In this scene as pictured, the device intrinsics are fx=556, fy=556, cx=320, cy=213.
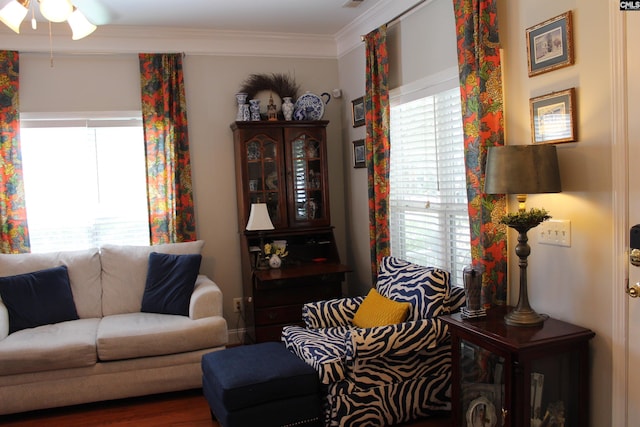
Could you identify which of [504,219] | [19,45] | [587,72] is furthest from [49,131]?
[587,72]

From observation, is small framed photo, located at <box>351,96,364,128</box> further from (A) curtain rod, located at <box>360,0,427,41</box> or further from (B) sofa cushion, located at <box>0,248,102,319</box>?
(B) sofa cushion, located at <box>0,248,102,319</box>

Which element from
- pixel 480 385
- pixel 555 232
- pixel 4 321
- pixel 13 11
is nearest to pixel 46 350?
pixel 4 321

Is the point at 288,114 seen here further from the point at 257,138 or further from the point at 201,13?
the point at 201,13

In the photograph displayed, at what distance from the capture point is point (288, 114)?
473 centimetres

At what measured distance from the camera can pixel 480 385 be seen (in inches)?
103

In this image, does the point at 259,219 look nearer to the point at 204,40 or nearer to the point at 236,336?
the point at 236,336

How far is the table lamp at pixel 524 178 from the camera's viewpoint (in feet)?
7.85

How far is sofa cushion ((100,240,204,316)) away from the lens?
13.9ft

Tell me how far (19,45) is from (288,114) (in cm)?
214

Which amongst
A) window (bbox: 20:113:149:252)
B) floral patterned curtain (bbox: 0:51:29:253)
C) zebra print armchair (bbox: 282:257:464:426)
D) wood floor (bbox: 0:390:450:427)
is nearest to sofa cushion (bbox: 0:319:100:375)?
wood floor (bbox: 0:390:450:427)

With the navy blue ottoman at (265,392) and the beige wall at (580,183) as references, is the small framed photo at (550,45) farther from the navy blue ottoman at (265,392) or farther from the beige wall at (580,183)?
the navy blue ottoman at (265,392)

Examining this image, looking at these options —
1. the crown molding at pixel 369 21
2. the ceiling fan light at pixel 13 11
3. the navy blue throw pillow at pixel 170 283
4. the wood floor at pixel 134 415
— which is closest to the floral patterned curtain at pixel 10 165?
the navy blue throw pillow at pixel 170 283

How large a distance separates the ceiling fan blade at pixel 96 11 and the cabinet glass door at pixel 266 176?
4.64 feet

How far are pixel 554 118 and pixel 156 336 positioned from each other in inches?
106
